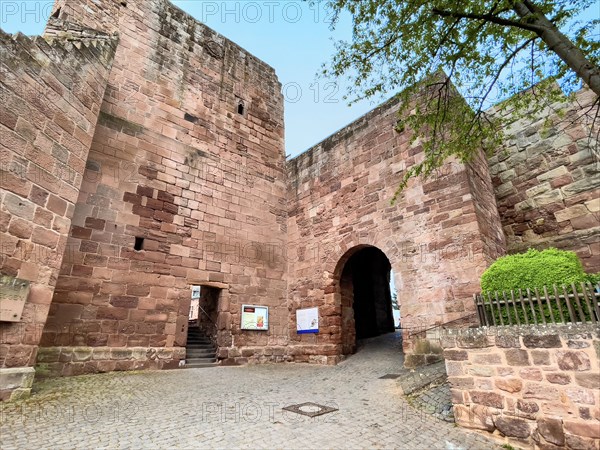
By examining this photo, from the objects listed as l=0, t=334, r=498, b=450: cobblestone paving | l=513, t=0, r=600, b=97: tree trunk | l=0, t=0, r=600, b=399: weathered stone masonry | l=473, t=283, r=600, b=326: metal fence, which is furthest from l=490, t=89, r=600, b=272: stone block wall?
l=0, t=334, r=498, b=450: cobblestone paving

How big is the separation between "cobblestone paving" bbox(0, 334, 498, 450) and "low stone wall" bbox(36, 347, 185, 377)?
0.39m

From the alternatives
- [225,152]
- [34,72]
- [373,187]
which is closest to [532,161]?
[373,187]

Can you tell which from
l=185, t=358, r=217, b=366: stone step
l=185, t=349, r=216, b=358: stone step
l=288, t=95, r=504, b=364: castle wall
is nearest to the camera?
l=288, t=95, r=504, b=364: castle wall

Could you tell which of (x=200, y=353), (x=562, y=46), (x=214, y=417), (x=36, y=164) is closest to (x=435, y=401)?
(x=214, y=417)

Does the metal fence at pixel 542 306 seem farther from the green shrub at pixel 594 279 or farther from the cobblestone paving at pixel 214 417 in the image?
the cobblestone paving at pixel 214 417

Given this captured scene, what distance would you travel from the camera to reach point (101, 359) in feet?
20.4

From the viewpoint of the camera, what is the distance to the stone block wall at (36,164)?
4359 mm

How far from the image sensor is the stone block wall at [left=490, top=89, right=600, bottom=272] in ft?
22.3

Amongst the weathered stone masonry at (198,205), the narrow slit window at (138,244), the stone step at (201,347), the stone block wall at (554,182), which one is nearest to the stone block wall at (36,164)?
the weathered stone masonry at (198,205)

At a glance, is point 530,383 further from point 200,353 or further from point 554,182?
point 200,353

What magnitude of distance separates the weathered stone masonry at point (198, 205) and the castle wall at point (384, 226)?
0.04 metres

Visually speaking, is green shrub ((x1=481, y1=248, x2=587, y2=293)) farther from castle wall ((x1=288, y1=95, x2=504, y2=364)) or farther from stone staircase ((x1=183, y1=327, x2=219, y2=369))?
stone staircase ((x1=183, y1=327, x2=219, y2=369))

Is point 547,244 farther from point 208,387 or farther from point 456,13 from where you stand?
point 208,387

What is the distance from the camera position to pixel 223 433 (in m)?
3.30
